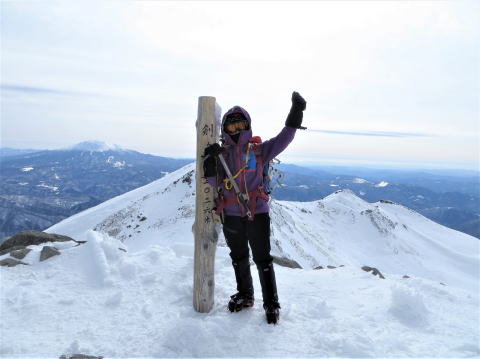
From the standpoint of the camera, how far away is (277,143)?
17.6 ft

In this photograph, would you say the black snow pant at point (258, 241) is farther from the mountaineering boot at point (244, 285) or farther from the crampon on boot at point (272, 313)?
the mountaineering boot at point (244, 285)

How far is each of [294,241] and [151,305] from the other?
27.2 meters

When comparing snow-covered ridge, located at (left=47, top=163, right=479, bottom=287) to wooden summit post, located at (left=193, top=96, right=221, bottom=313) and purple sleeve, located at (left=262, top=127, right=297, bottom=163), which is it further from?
purple sleeve, located at (left=262, top=127, right=297, bottom=163)

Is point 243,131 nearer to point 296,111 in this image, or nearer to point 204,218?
point 296,111

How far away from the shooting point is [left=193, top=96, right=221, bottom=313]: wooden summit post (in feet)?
18.8

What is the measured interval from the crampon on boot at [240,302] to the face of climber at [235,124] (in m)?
3.03

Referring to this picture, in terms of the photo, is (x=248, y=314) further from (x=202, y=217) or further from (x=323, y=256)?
(x=323, y=256)

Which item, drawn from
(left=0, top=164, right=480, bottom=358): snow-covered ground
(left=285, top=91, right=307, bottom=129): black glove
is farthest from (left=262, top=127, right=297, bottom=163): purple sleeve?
(left=0, top=164, right=480, bottom=358): snow-covered ground

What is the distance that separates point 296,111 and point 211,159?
164 cm

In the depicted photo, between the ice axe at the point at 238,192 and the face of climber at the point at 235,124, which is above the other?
the face of climber at the point at 235,124

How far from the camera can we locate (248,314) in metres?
5.61

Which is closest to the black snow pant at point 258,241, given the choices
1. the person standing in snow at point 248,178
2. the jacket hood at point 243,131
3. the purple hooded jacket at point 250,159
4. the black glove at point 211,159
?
the person standing in snow at point 248,178

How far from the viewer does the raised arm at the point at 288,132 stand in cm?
511

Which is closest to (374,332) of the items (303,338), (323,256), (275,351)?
(303,338)
